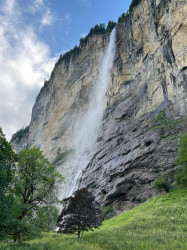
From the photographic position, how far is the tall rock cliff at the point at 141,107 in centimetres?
3101

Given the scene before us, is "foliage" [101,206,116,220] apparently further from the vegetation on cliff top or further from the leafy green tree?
the leafy green tree

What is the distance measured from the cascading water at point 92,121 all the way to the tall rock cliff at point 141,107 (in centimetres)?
256

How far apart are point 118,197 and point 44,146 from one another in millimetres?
49097

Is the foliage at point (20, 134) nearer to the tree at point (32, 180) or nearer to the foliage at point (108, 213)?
the foliage at point (108, 213)

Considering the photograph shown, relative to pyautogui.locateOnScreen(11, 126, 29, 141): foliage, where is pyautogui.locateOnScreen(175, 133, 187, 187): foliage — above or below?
below

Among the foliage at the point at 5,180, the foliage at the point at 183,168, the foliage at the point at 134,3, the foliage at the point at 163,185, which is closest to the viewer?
the foliage at the point at 5,180

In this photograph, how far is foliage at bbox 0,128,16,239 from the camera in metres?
11.1

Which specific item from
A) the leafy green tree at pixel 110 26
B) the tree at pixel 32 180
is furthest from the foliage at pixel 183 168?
the leafy green tree at pixel 110 26

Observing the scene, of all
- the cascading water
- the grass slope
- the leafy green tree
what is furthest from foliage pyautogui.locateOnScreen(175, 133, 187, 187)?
the leafy green tree

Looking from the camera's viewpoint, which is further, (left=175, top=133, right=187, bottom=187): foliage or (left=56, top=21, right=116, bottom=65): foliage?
(left=56, top=21, right=116, bottom=65): foliage

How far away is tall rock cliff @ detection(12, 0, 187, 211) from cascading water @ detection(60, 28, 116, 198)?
2.56 metres

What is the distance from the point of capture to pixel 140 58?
48.0 metres

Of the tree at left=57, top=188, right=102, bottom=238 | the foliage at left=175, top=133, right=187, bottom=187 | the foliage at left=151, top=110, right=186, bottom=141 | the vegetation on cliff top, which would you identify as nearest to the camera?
the tree at left=57, top=188, right=102, bottom=238

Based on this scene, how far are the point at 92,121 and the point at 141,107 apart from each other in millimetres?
19725
